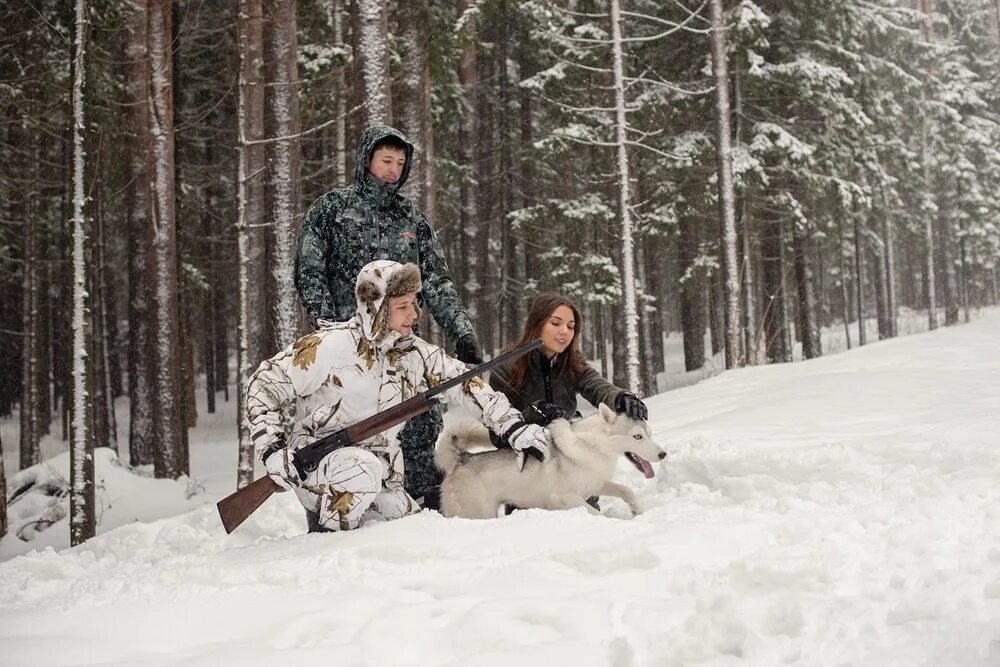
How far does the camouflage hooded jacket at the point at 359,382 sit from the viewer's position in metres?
4.34

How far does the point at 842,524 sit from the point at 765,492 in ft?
5.10

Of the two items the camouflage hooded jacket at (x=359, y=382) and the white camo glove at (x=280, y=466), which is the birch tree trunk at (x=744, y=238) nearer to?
the camouflage hooded jacket at (x=359, y=382)

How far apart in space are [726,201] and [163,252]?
1043 centimetres

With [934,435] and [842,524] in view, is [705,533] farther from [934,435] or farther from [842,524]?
[934,435]

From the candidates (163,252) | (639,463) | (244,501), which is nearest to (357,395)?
(244,501)

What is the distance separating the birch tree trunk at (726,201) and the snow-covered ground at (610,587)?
9811 mm

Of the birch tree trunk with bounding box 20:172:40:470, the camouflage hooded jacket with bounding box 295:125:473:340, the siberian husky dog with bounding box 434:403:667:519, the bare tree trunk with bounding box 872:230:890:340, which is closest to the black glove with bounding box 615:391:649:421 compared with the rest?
the siberian husky dog with bounding box 434:403:667:519

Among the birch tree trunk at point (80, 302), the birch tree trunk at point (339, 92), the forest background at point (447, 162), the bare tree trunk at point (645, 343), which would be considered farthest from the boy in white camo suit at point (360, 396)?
the bare tree trunk at point (645, 343)

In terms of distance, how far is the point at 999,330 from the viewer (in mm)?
12547

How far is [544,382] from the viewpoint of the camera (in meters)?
5.75

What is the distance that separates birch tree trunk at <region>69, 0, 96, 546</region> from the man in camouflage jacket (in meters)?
3.87

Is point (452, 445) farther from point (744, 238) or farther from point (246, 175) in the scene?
point (744, 238)

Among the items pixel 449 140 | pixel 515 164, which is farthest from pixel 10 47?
pixel 515 164

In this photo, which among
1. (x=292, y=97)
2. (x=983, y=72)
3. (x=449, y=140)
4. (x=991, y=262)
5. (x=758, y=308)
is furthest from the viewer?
(x=983, y=72)
